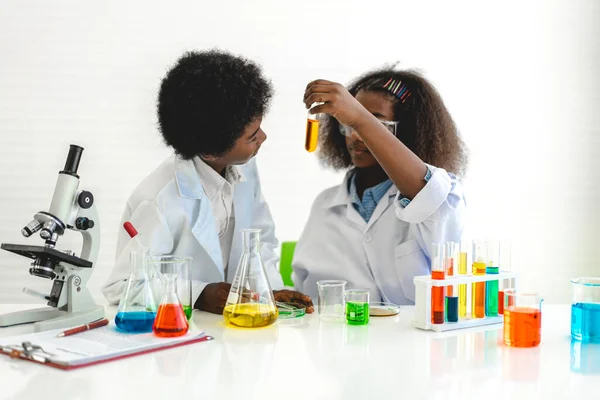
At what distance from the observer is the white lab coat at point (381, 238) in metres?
1.93

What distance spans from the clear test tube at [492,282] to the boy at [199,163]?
49cm

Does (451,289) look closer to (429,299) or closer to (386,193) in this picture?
(429,299)

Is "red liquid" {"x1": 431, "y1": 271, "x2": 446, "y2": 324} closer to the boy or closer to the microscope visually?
the boy

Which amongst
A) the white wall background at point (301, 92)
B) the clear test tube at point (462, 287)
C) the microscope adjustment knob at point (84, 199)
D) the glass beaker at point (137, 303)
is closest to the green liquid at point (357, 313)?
the clear test tube at point (462, 287)

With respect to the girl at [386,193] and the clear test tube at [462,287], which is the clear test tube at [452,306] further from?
the girl at [386,193]

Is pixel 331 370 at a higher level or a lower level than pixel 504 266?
lower

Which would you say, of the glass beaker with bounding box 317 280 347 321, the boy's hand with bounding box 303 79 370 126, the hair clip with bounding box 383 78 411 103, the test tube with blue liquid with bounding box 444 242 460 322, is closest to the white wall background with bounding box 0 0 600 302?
the hair clip with bounding box 383 78 411 103

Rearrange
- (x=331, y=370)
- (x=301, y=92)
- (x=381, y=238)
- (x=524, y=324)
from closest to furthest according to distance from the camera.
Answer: (x=331, y=370)
(x=524, y=324)
(x=381, y=238)
(x=301, y=92)

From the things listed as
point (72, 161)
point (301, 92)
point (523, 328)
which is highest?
point (301, 92)

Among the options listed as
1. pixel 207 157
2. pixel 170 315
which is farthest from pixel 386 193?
pixel 170 315

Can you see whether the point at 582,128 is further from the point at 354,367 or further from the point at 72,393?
the point at 72,393

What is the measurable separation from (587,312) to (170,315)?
90cm

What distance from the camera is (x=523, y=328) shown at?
1.39 metres

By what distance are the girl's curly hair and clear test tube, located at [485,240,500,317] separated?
740 mm
